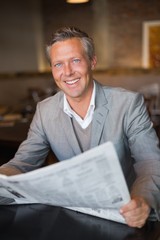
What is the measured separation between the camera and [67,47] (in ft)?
4.13

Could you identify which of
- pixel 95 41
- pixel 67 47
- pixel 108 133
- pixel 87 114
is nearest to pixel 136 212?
pixel 108 133

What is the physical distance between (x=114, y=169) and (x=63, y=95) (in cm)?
76

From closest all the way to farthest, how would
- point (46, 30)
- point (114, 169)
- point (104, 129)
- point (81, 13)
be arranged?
1. point (114, 169)
2. point (104, 129)
3. point (81, 13)
4. point (46, 30)

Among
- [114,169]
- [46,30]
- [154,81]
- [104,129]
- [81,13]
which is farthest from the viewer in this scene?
[46,30]

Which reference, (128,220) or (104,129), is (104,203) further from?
(104,129)

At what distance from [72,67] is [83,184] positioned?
2.04 feet

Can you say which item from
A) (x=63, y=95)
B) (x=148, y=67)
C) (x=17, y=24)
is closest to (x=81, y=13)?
(x=17, y=24)

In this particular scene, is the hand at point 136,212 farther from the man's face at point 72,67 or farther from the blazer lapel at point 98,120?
the man's face at point 72,67

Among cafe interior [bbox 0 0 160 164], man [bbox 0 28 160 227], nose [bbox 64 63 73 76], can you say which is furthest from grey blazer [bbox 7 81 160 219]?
cafe interior [bbox 0 0 160 164]

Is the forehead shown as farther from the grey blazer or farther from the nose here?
A: the grey blazer

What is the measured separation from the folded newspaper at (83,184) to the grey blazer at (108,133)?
0.72ft

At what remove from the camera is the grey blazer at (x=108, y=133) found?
1.18m

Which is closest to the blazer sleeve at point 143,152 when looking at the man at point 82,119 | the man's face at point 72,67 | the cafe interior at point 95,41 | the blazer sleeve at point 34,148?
the man at point 82,119

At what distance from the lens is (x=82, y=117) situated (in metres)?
1.40
